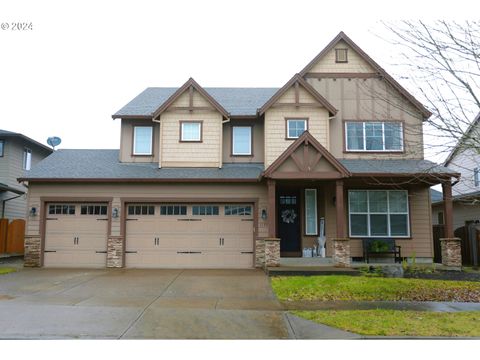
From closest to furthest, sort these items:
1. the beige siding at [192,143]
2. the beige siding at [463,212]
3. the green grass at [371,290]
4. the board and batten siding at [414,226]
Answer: the green grass at [371,290]
the board and batten siding at [414,226]
the beige siding at [192,143]
the beige siding at [463,212]

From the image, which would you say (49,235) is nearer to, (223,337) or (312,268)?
(312,268)

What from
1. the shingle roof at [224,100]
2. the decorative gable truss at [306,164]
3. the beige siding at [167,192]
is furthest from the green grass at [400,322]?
the shingle roof at [224,100]

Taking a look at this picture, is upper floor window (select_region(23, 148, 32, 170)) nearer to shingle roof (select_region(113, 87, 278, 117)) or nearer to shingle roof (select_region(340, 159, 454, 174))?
shingle roof (select_region(113, 87, 278, 117))

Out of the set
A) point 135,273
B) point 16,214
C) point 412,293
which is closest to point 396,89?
point 412,293

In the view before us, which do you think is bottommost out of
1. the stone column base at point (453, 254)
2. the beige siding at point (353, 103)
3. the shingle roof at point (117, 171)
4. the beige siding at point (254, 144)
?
the stone column base at point (453, 254)

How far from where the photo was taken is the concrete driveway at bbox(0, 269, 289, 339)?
702 centimetres

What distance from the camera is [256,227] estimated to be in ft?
52.6

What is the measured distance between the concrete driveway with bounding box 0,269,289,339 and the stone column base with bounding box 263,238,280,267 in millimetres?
615

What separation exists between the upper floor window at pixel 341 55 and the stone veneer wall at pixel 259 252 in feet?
26.0

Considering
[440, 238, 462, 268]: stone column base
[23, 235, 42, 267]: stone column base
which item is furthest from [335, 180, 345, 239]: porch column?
[23, 235, 42, 267]: stone column base

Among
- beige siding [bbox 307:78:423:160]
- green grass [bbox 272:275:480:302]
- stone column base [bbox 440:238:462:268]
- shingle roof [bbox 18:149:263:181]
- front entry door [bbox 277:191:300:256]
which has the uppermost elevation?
beige siding [bbox 307:78:423:160]

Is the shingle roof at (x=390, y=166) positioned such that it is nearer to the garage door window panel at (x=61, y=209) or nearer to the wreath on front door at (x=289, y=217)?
the wreath on front door at (x=289, y=217)

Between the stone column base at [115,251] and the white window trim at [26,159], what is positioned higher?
the white window trim at [26,159]

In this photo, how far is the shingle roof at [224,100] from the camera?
17953mm
